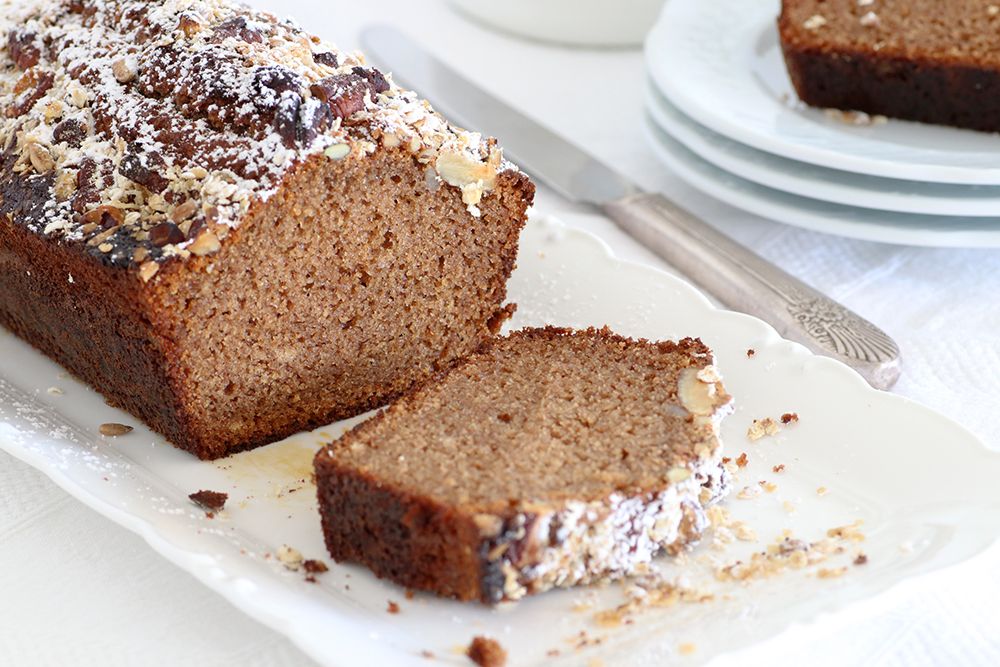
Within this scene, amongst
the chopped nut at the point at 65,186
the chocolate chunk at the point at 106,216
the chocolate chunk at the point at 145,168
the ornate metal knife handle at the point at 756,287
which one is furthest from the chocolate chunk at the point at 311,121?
the ornate metal knife handle at the point at 756,287

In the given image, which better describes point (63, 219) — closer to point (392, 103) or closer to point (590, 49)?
point (392, 103)

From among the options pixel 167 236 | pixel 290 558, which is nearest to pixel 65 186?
pixel 167 236

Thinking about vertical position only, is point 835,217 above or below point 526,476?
below

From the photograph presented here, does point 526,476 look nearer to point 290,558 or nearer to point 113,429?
point 290,558

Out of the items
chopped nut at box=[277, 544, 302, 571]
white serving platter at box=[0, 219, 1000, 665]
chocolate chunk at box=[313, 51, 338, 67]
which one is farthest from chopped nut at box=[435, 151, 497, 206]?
chopped nut at box=[277, 544, 302, 571]

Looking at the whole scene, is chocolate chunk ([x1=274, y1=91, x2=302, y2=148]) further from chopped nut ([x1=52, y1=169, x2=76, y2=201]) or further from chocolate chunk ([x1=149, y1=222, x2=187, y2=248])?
chopped nut ([x1=52, y1=169, x2=76, y2=201])

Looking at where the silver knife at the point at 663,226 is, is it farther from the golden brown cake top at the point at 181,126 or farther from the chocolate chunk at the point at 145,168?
the chocolate chunk at the point at 145,168
